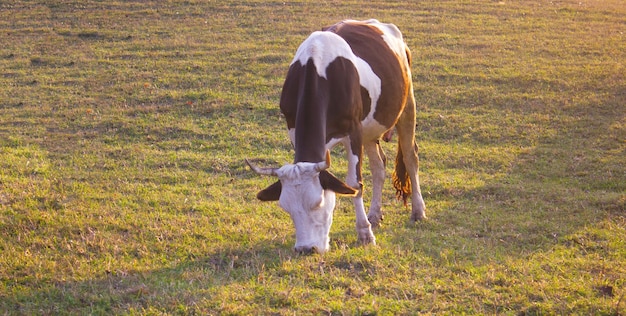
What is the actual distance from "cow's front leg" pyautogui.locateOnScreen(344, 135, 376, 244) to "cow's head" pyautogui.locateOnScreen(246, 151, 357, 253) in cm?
72

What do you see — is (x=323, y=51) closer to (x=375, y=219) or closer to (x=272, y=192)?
(x=272, y=192)

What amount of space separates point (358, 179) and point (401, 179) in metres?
1.85

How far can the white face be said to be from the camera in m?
6.24

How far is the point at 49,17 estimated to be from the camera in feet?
71.7

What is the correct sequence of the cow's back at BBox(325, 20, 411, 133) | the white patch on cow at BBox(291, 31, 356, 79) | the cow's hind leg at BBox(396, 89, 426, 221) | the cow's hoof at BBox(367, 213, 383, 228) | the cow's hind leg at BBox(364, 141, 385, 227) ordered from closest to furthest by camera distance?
the white patch on cow at BBox(291, 31, 356, 79) < the cow's back at BBox(325, 20, 411, 133) < the cow's hoof at BBox(367, 213, 383, 228) < the cow's hind leg at BBox(364, 141, 385, 227) < the cow's hind leg at BBox(396, 89, 426, 221)

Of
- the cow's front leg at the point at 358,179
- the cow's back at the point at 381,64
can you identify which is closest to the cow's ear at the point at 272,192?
the cow's front leg at the point at 358,179

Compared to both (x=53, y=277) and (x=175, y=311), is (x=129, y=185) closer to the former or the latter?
(x=53, y=277)

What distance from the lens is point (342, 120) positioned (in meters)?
7.01

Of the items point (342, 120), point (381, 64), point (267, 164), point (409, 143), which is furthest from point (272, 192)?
point (267, 164)

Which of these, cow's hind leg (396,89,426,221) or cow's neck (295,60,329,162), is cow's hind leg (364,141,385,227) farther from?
cow's neck (295,60,329,162)

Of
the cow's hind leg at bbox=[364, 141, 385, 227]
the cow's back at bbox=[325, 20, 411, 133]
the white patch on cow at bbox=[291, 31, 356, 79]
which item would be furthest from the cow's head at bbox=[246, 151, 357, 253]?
the cow's hind leg at bbox=[364, 141, 385, 227]

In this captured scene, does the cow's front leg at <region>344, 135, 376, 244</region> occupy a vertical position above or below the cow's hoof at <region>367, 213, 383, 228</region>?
above

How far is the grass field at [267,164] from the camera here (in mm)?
5793

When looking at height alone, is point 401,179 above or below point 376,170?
below
